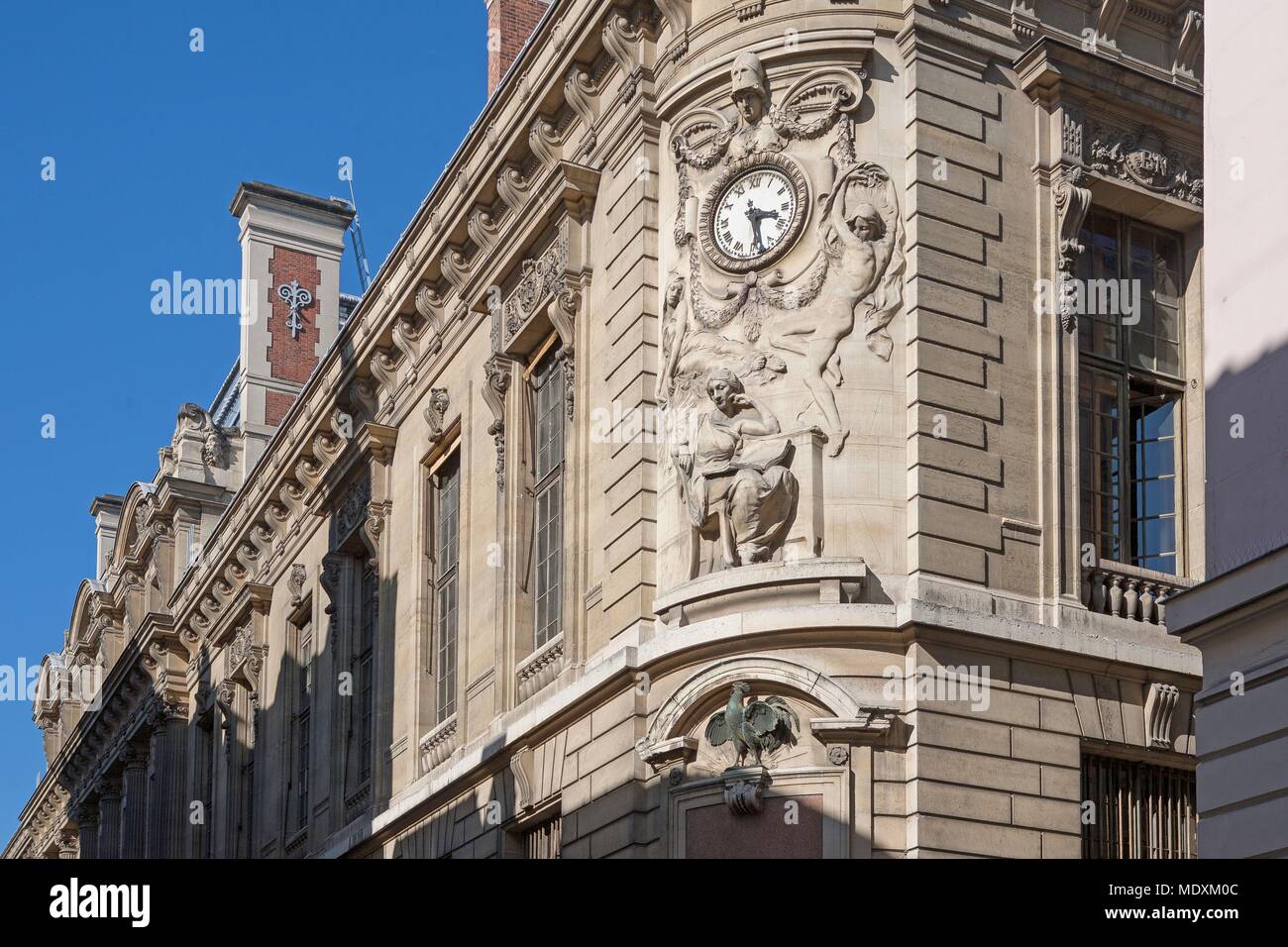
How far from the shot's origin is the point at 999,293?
23781 mm

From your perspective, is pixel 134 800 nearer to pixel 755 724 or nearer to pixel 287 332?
pixel 287 332

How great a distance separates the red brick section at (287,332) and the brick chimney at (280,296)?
23 millimetres

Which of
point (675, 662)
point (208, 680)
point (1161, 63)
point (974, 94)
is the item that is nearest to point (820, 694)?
point (675, 662)

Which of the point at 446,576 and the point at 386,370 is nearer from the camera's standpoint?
the point at 446,576

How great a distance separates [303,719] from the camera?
38594mm

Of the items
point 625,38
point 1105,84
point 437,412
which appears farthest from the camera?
point 437,412

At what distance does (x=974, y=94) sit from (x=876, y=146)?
4.38 ft

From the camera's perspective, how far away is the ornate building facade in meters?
22.3

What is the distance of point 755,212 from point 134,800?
32961 millimetres

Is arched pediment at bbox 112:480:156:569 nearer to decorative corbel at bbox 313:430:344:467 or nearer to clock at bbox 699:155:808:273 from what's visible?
decorative corbel at bbox 313:430:344:467

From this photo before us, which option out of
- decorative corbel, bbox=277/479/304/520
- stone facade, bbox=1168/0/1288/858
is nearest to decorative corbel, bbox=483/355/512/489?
decorative corbel, bbox=277/479/304/520

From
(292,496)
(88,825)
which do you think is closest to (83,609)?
(88,825)
